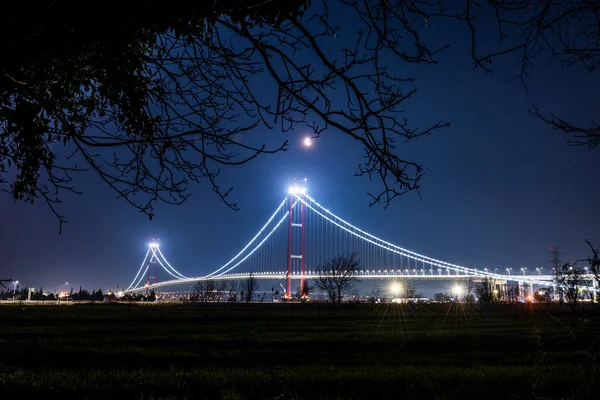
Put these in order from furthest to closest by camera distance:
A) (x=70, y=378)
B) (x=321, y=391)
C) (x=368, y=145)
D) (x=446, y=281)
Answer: (x=446, y=281)
(x=70, y=378)
(x=321, y=391)
(x=368, y=145)

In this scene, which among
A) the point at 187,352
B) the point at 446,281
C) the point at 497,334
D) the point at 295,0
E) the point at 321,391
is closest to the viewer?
the point at 295,0

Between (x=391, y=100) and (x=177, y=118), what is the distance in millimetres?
1360

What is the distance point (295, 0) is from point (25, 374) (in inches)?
245

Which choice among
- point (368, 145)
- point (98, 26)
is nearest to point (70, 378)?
point (98, 26)

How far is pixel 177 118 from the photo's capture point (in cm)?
316

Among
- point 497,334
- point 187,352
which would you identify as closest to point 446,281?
point 497,334

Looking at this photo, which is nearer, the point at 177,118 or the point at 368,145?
the point at 368,145

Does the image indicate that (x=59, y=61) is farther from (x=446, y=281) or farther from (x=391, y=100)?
(x=446, y=281)

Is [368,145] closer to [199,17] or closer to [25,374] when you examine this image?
[199,17]

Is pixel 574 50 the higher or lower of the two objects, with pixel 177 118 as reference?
higher

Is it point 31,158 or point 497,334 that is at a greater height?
point 31,158

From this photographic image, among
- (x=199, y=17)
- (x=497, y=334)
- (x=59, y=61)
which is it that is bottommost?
(x=497, y=334)

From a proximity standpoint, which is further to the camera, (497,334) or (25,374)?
(497,334)

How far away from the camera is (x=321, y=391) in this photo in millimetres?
5656
